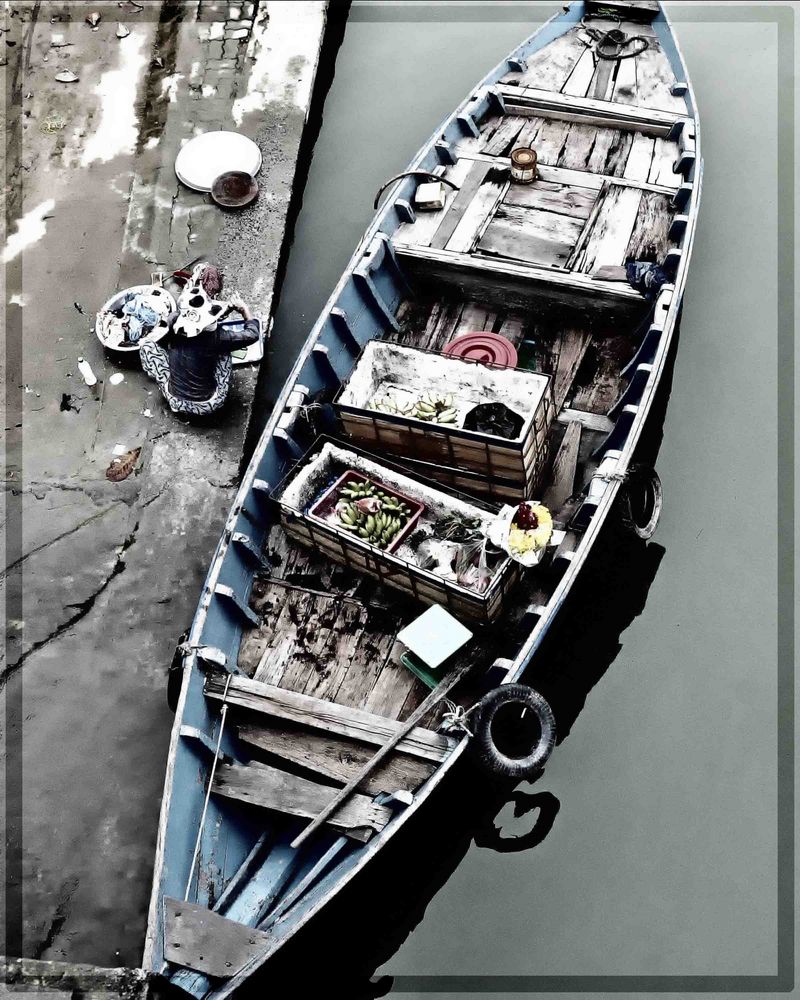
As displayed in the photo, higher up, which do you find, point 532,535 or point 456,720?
point 532,535

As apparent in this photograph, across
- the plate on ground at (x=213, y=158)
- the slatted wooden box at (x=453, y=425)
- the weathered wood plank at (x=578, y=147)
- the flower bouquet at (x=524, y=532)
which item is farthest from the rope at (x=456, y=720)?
the plate on ground at (x=213, y=158)

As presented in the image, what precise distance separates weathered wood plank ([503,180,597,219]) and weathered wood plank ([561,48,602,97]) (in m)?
1.73

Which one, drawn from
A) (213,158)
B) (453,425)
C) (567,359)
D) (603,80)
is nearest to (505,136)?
(603,80)

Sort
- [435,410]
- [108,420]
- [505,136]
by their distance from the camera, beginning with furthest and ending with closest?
[505,136] → [108,420] → [435,410]

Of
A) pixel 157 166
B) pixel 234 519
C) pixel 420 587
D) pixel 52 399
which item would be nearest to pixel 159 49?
pixel 157 166

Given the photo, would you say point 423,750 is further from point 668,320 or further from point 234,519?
point 668,320

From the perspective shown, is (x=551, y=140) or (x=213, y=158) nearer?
(x=551, y=140)

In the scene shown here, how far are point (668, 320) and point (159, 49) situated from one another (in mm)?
9079

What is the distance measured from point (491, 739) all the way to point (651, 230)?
608 centimetres

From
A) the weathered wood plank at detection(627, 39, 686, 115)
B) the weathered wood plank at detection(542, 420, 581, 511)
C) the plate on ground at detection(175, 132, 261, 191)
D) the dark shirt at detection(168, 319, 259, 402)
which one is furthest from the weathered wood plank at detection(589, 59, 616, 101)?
the dark shirt at detection(168, 319, 259, 402)

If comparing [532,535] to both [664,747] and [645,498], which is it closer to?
[645,498]

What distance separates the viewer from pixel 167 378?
1160 cm

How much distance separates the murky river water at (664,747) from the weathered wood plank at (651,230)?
164 cm

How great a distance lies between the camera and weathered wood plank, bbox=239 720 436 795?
8547 millimetres
